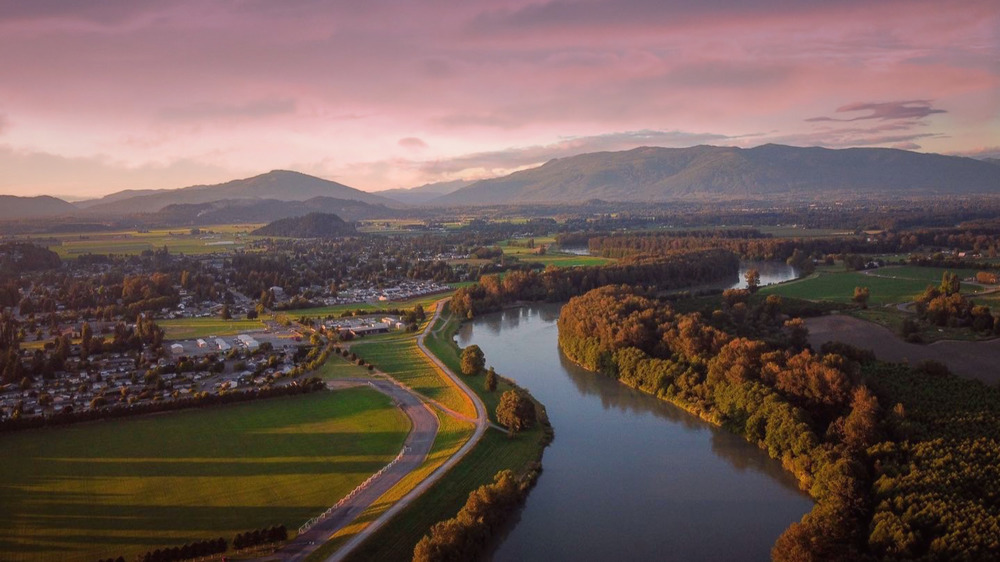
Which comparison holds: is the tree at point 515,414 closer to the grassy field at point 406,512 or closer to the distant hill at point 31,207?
the grassy field at point 406,512

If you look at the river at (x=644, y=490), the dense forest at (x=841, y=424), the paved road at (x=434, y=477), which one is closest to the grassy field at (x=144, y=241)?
the paved road at (x=434, y=477)

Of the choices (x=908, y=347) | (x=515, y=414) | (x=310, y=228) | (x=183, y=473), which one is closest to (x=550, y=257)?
(x=908, y=347)

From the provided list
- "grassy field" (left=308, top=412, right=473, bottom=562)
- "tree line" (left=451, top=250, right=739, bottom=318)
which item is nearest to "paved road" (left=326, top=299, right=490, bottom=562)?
"grassy field" (left=308, top=412, right=473, bottom=562)

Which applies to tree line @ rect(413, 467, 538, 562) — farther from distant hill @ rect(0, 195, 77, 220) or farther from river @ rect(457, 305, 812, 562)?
distant hill @ rect(0, 195, 77, 220)

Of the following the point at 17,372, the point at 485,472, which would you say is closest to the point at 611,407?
the point at 485,472

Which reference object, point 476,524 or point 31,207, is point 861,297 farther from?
point 31,207

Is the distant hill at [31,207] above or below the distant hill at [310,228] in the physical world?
above

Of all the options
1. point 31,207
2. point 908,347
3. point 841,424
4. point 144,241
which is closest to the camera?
point 841,424

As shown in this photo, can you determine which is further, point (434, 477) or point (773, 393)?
point (773, 393)
